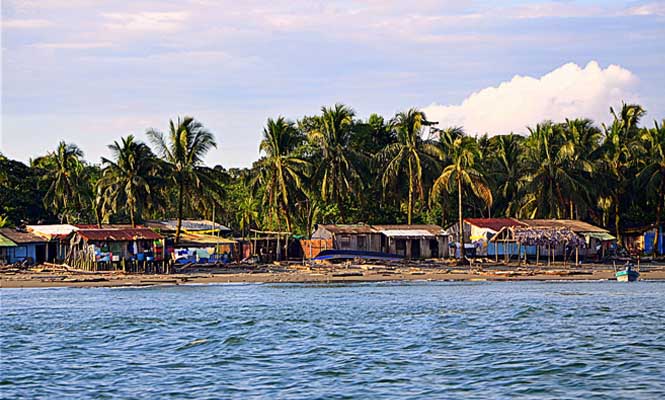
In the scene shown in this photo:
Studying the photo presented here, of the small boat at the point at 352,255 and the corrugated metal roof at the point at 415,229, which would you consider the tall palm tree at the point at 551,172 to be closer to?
the corrugated metal roof at the point at 415,229

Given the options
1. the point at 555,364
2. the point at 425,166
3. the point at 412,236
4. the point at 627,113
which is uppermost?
the point at 627,113

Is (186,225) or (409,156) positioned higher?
(409,156)

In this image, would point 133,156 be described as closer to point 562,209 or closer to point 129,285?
point 129,285

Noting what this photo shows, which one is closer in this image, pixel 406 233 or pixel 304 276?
pixel 304 276

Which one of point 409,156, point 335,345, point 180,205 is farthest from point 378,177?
point 335,345

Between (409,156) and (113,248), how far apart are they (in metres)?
19.9

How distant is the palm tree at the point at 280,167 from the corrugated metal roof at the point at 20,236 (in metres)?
13.1

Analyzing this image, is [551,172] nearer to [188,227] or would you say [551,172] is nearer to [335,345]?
[188,227]

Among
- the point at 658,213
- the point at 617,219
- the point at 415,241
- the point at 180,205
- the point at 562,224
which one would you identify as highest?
the point at 180,205

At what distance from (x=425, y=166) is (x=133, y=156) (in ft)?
57.8

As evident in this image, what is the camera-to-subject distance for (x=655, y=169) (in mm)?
56250

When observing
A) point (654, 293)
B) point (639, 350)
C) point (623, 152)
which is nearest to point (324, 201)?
point (623, 152)

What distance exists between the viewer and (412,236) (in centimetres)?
5134

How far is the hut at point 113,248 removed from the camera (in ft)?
139
